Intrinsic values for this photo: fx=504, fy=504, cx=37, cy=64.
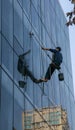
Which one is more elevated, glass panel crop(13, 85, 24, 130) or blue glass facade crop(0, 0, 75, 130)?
blue glass facade crop(0, 0, 75, 130)

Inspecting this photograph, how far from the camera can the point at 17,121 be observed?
20.6 m

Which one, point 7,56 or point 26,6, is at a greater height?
point 26,6

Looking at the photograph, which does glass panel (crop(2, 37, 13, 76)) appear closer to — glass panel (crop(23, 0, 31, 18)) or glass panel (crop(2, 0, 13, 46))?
glass panel (crop(2, 0, 13, 46))

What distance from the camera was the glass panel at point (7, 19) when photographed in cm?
2086

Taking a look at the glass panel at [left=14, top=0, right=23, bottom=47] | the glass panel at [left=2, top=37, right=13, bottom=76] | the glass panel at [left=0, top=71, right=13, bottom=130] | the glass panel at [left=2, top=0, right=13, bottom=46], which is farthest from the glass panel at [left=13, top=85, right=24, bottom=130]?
the glass panel at [left=14, top=0, right=23, bottom=47]

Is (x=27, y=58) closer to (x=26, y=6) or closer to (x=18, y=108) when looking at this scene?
(x=18, y=108)

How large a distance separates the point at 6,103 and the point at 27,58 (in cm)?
431

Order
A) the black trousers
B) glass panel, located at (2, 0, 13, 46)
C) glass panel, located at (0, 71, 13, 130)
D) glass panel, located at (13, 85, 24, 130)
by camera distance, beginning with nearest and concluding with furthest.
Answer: glass panel, located at (0, 71, 13, 130) < glass panel, located at (13, 85, 24, 130) < glass panel, located at (2, 0, 13, 46) < the black trousers

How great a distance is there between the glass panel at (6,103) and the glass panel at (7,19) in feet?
6.43

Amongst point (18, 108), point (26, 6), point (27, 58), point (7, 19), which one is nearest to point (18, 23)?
point (27, 58)

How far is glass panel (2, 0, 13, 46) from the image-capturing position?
20.9 metres

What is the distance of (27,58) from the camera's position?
23391mm

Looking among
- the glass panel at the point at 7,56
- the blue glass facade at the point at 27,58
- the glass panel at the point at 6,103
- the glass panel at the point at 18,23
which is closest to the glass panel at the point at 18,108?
the blue glass facade at the point at 27,58

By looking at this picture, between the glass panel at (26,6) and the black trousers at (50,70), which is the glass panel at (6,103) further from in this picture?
the glass panel at (26,6)
